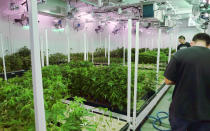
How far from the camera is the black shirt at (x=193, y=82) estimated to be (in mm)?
1393

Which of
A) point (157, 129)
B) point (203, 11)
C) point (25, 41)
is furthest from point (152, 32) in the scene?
point (157, 129)

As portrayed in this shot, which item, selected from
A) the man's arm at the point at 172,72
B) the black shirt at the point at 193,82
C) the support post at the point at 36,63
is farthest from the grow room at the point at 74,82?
the black shirt at the point at 193,82

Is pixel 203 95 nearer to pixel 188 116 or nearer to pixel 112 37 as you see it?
pixel 188 116

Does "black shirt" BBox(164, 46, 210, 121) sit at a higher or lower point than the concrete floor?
higher

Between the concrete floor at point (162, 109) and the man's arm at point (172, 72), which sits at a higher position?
the man's arm at point (172, 72)

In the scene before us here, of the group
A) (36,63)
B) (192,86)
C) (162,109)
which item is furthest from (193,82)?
(162,109)

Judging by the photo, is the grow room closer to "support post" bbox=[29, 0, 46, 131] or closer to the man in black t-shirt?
"support post" bbox=[29, 0, 46, 131]

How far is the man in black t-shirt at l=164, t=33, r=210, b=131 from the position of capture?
140 centimetres

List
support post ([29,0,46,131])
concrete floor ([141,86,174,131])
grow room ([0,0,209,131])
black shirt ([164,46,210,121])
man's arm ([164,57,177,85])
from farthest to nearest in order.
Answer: concrete floor ([141,86,174,131]), man's arm ([164,57,177,85]), black shirt ([164,46,210,121]), grow room ([0,0,209,131]), support post ([29,0,46,131])

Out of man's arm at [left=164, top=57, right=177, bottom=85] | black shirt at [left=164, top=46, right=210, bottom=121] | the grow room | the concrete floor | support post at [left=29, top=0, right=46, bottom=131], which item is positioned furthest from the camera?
the concrete floor

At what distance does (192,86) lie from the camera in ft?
4.68

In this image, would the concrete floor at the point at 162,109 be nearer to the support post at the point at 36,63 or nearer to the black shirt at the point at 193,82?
the black shirt at the point at 193,82

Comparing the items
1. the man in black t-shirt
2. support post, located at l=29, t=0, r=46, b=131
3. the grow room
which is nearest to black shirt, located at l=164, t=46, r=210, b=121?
the man in black t-shirt

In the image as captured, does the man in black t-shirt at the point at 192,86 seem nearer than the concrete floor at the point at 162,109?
Yes
